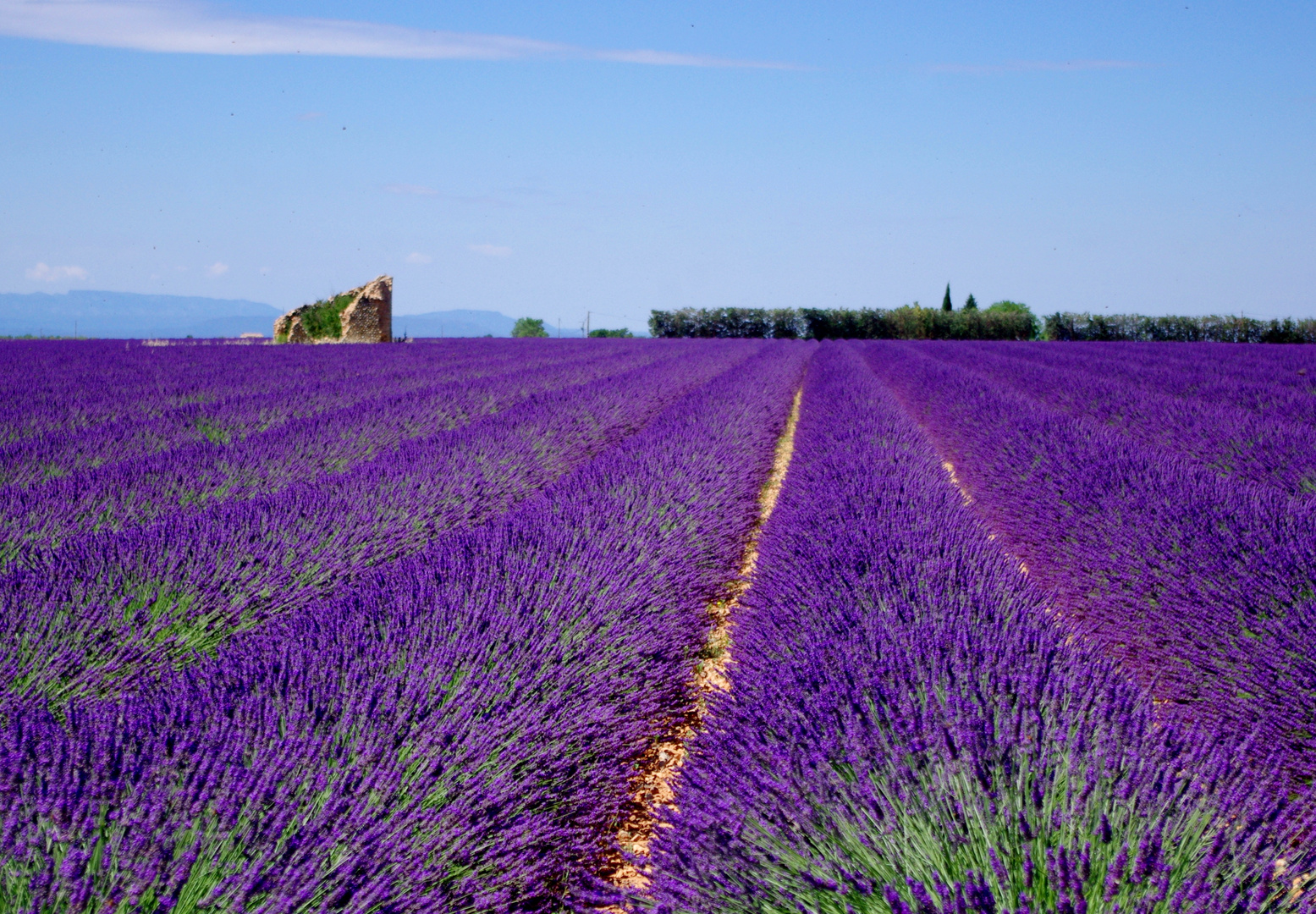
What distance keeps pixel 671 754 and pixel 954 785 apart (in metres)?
1.05

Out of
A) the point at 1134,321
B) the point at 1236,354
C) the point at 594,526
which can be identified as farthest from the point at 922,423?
the point at 1134,321

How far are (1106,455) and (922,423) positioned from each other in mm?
4400

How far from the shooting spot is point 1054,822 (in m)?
1.22

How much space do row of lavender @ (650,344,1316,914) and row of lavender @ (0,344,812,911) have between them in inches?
10.5

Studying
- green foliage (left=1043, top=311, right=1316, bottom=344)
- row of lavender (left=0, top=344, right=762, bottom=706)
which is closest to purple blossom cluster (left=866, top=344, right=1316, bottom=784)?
row of lavender (left=0, top=344, right=762, bottom=706)

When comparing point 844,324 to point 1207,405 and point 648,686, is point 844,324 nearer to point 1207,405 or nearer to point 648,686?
point 1207,405

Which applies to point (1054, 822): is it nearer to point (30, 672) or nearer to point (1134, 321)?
point (30, 672)

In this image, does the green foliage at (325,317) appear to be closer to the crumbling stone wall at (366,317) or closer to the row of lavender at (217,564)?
the crumbling stone wall at (366,317)

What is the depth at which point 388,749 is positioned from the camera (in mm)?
1351

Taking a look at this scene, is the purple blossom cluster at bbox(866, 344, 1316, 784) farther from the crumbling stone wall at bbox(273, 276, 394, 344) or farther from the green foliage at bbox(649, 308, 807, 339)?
the green foliage at bbox(649, 308, 807, 339)

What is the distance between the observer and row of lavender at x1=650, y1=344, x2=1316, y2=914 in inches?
42.6

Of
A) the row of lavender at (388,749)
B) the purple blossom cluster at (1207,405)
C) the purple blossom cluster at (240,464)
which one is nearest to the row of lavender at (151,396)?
the purple blossom cluster at (240,464)

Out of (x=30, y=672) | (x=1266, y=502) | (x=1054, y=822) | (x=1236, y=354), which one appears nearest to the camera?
(x=1054, y=822)

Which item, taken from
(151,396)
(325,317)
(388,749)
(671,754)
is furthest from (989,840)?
(325,317)
